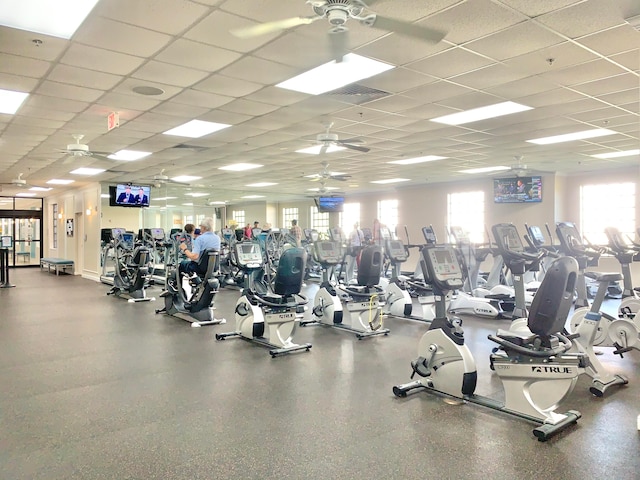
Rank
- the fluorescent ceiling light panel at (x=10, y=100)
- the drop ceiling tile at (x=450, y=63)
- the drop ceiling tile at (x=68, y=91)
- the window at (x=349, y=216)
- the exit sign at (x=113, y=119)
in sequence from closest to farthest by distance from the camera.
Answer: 1. the drop ceiling tile at (x=450, y=63)
2. the drop ceiling tile at (x=68, y=91)
3. the fluorescent ceiling light panel at (x=10, y=100)
4. the exit sign at (x=113, y=119)
5. the window at (x=349, y=216)

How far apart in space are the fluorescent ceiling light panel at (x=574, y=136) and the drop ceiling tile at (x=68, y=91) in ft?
22.1

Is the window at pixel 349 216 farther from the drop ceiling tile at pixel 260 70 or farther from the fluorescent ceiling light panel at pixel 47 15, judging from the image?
the fluorescent ceiling light panel at pixel 47 15

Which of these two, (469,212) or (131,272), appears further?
(469,212)

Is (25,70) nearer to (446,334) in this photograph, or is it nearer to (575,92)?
(446,334)

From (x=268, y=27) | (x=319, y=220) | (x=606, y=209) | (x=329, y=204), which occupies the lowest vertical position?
(x=319, y=220)

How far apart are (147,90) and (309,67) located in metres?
1.96

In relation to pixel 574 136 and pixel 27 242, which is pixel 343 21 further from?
pixel 27 242

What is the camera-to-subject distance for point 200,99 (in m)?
5.52

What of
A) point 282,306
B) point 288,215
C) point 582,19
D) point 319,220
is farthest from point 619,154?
point 288,215

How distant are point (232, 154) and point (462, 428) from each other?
23.6ft

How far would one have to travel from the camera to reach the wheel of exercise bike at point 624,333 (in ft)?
15.0

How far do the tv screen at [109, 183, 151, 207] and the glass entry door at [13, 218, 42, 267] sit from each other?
731 centimetres

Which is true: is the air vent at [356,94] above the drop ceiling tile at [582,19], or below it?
below

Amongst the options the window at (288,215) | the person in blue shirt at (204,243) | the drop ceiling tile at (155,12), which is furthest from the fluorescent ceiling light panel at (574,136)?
the window at (288,215)
